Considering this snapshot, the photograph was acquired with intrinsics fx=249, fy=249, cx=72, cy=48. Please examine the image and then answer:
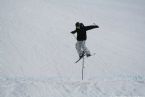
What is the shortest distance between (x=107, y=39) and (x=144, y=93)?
811 cm

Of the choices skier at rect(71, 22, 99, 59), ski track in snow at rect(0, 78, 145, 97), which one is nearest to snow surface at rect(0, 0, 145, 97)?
ski track in snow at rect(0, 78, 145, 97)

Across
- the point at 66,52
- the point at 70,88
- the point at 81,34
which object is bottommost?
the point at 70,88

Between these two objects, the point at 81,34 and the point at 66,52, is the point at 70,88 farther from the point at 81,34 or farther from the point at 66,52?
the point at 66,52

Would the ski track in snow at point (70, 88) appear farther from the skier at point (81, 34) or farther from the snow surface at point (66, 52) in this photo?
the skier at point (81, 34)

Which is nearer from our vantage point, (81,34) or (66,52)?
(81,34)

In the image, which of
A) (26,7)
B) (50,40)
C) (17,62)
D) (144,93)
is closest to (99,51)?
(50,40)

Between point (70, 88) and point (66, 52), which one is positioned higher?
point (66, 52)

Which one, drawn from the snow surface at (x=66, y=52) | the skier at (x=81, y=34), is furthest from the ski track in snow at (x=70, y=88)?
the skier at (x=81, y=34)

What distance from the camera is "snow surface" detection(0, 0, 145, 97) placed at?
32.2 ft

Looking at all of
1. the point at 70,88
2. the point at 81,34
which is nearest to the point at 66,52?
the point at 81,34

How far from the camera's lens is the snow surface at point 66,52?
9828 millimetres

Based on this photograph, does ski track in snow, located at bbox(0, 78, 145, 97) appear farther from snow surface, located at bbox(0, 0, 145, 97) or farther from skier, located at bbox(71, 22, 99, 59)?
skier, located at bbox(71, 22, 99, 59)

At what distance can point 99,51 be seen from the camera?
47.9ft

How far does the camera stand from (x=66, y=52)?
14.5m
